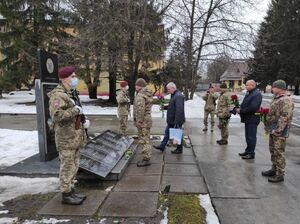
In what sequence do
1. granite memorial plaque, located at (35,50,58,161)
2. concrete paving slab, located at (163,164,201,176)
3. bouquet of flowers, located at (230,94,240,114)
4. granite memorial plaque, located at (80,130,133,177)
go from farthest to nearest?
bouquet of flowers, located at (230,94,240,114) < granite memorial plaque, located at (35,50,58,161) < concrete paving slab, located at (163,164,201,176) < granite memorial plaque, located at (80,130,133,177)

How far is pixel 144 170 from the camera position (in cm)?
758

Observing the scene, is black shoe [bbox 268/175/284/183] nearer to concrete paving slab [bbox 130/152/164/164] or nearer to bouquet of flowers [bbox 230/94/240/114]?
concrete paving slab [bbox 130/152/164/164]

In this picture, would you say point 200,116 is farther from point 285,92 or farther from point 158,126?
point 285,92

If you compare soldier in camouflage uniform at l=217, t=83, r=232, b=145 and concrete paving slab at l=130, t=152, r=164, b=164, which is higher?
soldier in camouflage uniform at l=217, t=83, r=232, b=145

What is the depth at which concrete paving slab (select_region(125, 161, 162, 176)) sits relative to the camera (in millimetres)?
7298

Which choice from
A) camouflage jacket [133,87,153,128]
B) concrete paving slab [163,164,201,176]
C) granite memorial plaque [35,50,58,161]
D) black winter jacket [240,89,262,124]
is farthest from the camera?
black winter jacket [240,89,262,124]

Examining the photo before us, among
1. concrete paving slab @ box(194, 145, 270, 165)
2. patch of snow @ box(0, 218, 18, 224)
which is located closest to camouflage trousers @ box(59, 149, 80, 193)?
patch of snow @ box(0, 218, 18, 224)

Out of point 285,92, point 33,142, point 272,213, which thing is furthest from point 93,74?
point 272,213

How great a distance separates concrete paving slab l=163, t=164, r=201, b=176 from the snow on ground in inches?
130

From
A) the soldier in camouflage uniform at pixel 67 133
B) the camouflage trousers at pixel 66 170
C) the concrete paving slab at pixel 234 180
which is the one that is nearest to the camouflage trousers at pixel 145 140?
the concrete paving slab at pixel 234 180

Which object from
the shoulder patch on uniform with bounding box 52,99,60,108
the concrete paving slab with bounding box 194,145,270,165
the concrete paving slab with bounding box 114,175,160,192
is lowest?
the concrete paving slab with bounding box 194,145,270,165

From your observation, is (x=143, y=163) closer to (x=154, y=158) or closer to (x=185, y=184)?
(x=154, y=158)

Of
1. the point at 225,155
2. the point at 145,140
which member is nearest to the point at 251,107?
the point at 225,155

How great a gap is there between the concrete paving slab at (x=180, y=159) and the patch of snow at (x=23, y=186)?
2.71 meters
